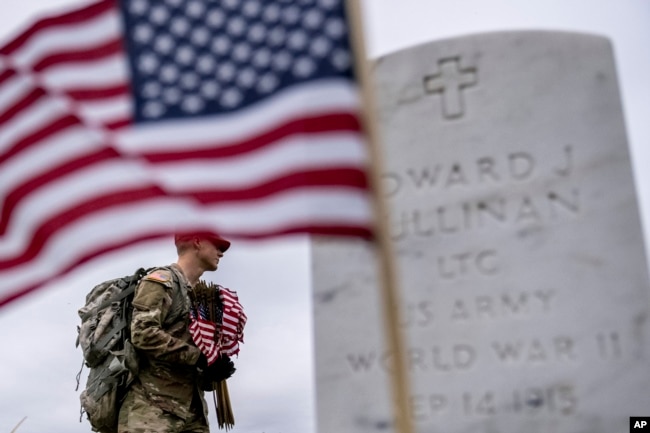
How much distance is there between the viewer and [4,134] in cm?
332

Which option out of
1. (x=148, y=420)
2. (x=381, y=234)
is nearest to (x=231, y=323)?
(x=148, y=420)

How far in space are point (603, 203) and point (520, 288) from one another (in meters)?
0.45

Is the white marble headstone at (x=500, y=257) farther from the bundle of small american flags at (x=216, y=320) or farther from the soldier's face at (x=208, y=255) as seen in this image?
the soldier's face at (x=208, y=255)

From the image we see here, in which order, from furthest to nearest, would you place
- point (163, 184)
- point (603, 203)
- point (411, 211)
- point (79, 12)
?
point (411, 211) < point (603, 203) < point (79, 12) < point (163, 184)

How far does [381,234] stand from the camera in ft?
8.88

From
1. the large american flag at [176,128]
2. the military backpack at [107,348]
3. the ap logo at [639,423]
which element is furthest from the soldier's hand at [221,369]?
the ap logo at [639,423]

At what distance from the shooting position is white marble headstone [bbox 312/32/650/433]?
3.43 meters

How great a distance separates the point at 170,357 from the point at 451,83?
2.38m

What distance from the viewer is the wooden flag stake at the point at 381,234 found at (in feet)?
8.67

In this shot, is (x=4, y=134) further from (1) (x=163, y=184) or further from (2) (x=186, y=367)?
(2) (x=186, y=367)

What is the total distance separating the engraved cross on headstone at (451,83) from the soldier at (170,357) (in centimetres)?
202

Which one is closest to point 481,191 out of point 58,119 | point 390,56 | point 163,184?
point 390,56

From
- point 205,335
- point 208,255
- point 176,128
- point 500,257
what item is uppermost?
point 176,128

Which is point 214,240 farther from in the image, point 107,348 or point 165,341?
point 107,348
